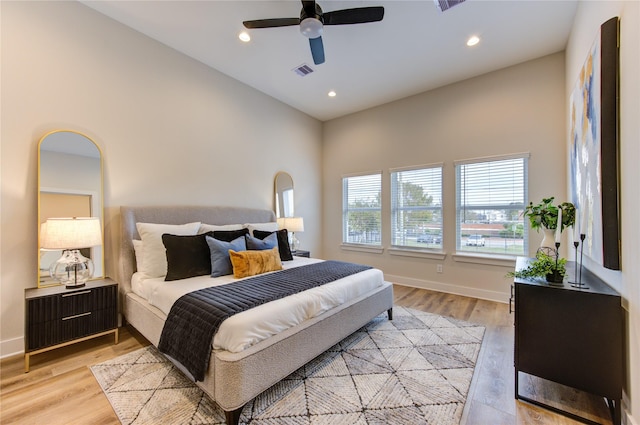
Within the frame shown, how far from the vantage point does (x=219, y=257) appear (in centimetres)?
271

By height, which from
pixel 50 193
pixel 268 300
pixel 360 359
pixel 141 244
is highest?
pixel 50 193

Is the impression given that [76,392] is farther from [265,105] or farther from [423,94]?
[423,94]

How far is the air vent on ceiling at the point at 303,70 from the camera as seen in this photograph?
3715mm

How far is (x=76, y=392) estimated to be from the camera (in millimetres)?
1875

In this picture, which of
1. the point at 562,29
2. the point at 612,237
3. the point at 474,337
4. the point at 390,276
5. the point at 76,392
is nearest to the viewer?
the point at 612,237

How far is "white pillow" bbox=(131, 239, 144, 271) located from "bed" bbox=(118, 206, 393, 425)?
0.19 feet

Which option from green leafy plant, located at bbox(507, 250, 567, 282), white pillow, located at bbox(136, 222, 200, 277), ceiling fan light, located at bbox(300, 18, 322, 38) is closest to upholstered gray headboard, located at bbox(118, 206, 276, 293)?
white pillow, located at bbox(136, 222, 200, 277)

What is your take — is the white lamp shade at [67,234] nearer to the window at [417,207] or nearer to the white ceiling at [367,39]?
the white ceiling at [367,39]

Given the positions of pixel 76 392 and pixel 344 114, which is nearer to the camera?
pixel 76 392

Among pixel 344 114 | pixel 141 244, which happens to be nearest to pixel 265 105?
pixel 344 114

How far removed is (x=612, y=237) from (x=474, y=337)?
1608 millimetres

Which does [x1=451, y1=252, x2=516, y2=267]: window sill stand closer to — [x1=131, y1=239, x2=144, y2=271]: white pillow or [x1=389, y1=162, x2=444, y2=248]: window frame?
[x1=389, y1=162, x2=444, y2=248]: window frame

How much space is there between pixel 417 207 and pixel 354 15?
10.4ft

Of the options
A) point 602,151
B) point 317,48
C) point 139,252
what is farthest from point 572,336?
point 139,252
